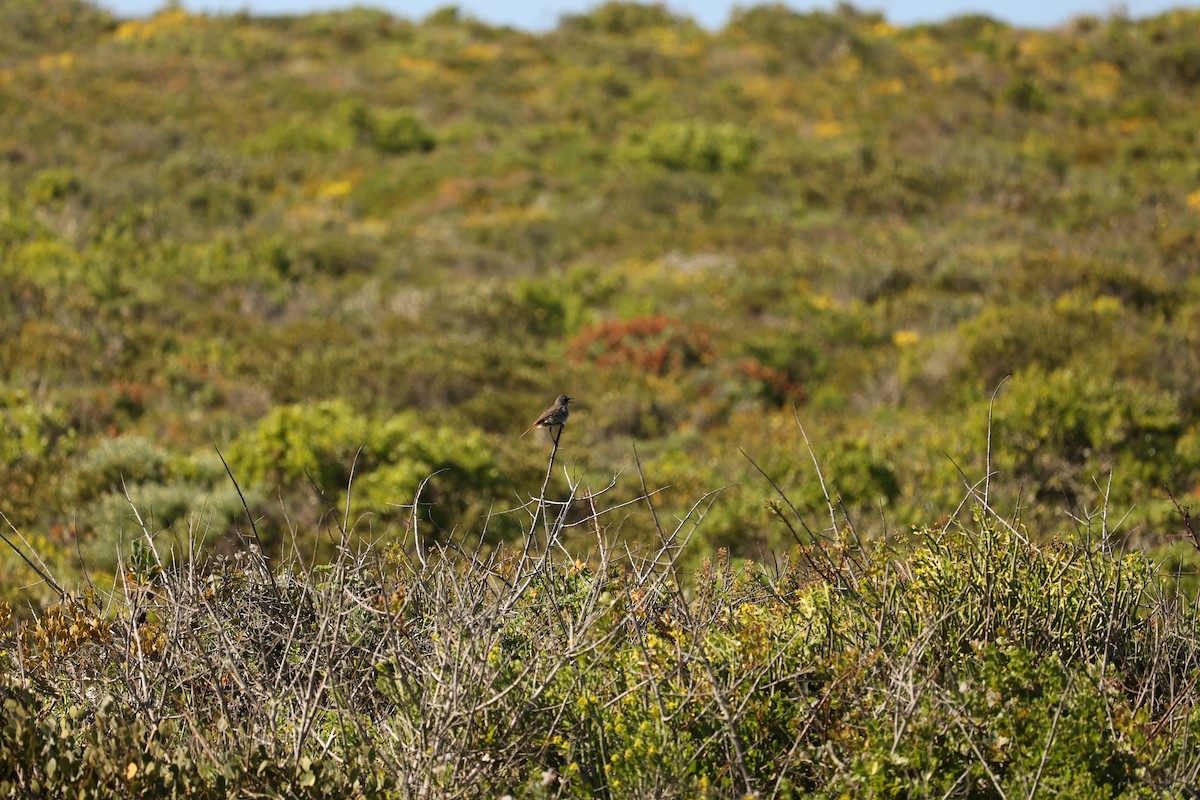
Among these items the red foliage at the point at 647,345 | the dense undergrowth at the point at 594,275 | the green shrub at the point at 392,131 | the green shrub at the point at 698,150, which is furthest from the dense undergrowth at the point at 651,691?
the green shrub at the point at 392,131

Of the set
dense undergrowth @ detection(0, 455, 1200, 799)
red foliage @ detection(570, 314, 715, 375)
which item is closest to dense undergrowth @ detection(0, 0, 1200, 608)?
red foliage @ detection(570, 314, 715, 375)

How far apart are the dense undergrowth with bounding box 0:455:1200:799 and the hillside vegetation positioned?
0.02 metres

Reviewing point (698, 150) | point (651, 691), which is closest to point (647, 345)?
point (651, 691)

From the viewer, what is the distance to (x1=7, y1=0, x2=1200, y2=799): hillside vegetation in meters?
2.46

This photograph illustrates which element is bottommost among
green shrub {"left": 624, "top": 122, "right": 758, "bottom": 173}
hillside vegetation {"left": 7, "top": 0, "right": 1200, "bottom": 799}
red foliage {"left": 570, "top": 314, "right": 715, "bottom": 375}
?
red foliage {"left": 570, "top": 314, "right": 715, "bottom": 375}

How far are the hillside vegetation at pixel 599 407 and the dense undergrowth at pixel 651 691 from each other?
0.06ft

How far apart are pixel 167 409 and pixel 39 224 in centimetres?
592

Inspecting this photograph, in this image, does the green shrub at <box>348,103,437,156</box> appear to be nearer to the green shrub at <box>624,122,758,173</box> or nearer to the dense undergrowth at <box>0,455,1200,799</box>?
the green shrub at <box>624,122,758,173</box>

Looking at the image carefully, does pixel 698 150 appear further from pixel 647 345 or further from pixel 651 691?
pixel 651 691

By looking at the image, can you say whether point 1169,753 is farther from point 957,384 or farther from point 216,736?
point 957,384

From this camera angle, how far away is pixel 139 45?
25.9 metres

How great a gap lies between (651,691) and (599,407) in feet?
21.0

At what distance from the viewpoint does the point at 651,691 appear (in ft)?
8.43

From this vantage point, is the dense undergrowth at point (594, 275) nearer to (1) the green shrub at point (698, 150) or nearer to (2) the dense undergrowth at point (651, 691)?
(1) the green shrub at point (698, 150)
